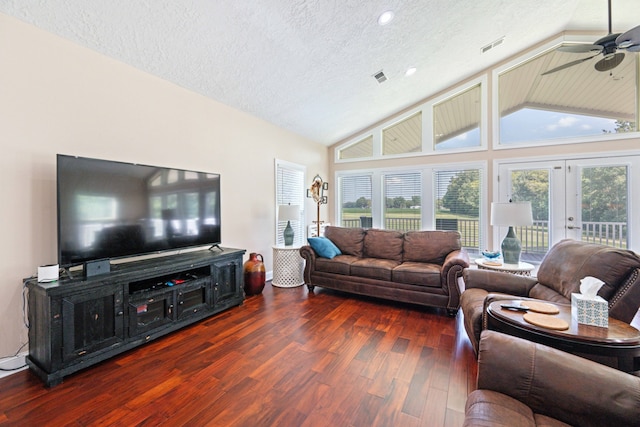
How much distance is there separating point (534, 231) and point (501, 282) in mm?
2599

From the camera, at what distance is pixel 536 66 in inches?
182

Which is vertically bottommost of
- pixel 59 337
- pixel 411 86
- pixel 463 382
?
pixel 463 382

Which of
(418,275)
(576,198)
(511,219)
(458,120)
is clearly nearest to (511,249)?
(511,219)

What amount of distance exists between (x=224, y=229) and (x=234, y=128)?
1517 mm

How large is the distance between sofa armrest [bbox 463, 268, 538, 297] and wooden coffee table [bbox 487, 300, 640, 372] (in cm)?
87

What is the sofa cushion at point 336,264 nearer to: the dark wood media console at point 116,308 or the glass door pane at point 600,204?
the dark wood media console at point 116,308

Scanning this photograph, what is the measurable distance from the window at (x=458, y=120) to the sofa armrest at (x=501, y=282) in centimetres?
305

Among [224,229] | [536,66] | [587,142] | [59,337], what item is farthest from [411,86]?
[59,337]

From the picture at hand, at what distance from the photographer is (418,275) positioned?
11.3ft

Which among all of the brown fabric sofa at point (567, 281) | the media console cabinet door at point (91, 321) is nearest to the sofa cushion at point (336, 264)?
the brown fabric sofa at point (567, 281)

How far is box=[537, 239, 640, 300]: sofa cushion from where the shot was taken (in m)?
1.81

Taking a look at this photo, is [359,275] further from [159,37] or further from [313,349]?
[159,37]

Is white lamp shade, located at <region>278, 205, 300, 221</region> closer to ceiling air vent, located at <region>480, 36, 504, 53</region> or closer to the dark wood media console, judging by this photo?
the dark wood media console

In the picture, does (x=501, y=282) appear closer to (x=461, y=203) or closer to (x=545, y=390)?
(x=545, y=390)
